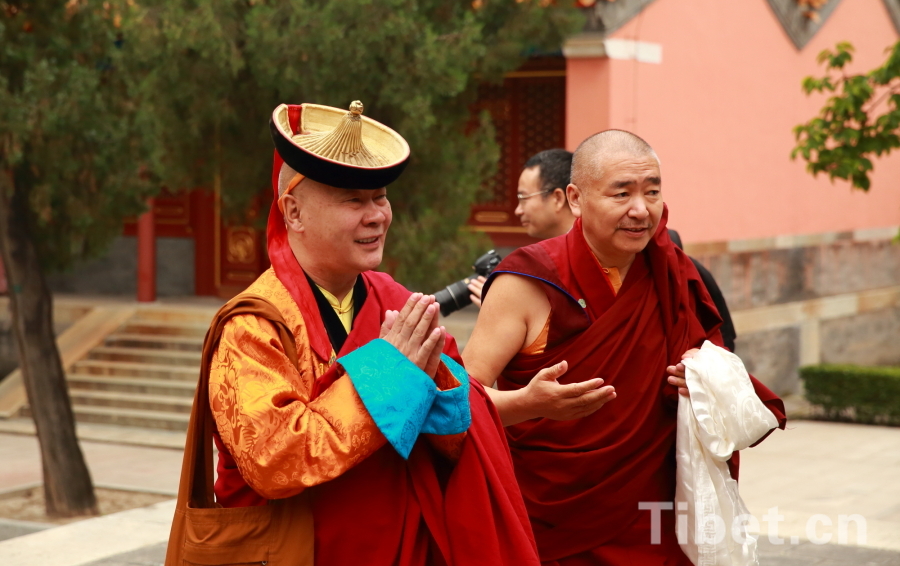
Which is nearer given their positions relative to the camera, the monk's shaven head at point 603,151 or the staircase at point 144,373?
the monk's shaven head at point 603,151

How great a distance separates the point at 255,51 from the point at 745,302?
18.6 ft

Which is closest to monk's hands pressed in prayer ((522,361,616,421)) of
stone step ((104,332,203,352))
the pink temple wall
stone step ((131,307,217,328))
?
the pink temple wall

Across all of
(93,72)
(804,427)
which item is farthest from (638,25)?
(93,72)

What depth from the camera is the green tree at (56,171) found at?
721 cm

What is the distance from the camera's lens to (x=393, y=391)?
7.23 ft

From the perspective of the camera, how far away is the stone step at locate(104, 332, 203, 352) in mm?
11320

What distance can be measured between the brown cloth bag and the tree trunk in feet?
18.3

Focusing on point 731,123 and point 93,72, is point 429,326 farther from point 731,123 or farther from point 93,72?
point 731,123

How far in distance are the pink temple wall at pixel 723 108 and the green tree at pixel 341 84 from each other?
1.98m

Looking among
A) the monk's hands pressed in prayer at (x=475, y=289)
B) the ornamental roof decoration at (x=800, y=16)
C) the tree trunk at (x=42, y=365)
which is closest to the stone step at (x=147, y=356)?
the tree trunk at (x=42, y=365)

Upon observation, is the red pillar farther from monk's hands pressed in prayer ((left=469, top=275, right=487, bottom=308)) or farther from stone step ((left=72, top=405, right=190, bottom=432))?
monk's hands pressed in prayer ((left=469, top=275, right=487, bottom=308))

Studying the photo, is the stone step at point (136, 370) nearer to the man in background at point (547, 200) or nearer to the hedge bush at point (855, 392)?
the hedge bush at point (855, 392)

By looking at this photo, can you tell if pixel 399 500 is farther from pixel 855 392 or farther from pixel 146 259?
pixel 146 259

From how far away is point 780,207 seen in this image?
40.1ft
